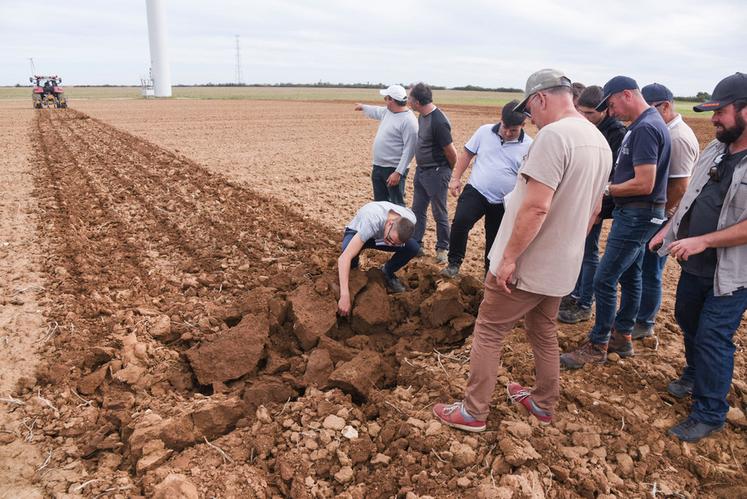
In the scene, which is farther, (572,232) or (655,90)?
(655,90)

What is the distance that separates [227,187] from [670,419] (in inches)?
315

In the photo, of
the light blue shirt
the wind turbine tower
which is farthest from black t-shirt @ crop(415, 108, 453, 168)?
the wind turbine tower

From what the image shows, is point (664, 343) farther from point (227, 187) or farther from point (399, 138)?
point (227, 187)

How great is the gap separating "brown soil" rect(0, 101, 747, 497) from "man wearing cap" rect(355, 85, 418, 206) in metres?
1.05

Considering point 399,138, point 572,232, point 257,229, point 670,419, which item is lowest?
point 670,419

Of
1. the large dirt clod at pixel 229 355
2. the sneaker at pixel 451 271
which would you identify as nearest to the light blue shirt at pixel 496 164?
the sneaker at pixel 451 271

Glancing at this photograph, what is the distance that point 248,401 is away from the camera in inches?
133

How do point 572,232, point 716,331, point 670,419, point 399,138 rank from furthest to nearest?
point 399,138, point 670,419, point 716,331, point 572,232

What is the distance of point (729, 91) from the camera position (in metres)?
2.81

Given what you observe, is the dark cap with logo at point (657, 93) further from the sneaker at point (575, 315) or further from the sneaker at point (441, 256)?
the sneaker at point (441, 256)

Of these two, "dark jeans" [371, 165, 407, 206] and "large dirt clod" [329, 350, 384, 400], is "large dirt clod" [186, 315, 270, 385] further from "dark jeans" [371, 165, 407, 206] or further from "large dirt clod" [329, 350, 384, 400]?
"dark jeans" [371, 165, 407, 206]

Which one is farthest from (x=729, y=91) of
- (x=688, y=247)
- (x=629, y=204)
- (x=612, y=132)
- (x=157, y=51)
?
(x=157, y=51)

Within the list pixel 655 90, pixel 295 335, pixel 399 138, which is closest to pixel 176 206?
pixel 399 138

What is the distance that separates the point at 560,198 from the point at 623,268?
1369 millimetres
